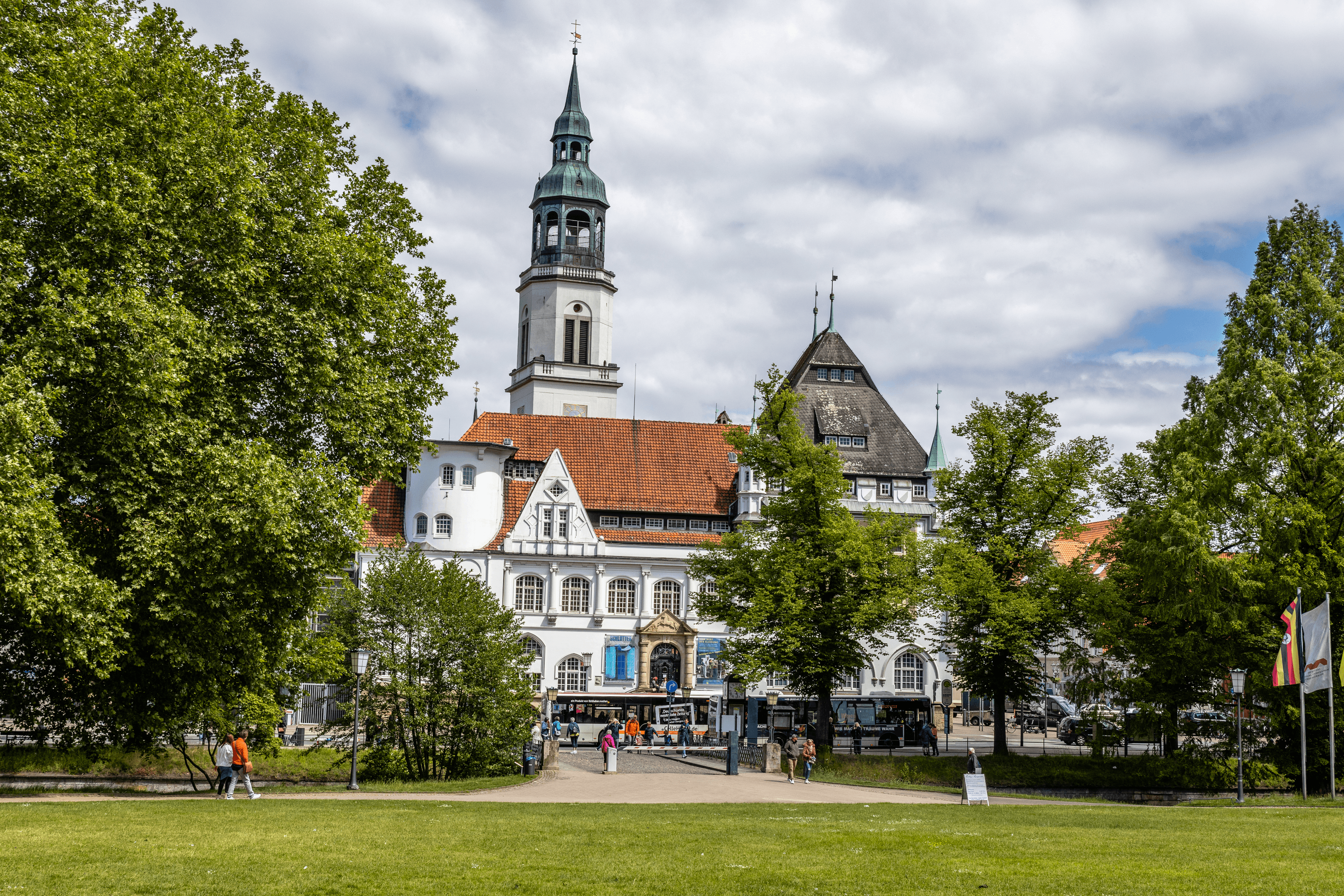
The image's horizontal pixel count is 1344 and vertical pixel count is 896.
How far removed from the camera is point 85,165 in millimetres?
20781

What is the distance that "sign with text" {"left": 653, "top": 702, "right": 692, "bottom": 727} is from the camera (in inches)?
2146

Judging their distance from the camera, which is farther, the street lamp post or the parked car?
the parked car

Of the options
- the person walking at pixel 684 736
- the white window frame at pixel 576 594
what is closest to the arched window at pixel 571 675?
the white window frame at pixel 576 594

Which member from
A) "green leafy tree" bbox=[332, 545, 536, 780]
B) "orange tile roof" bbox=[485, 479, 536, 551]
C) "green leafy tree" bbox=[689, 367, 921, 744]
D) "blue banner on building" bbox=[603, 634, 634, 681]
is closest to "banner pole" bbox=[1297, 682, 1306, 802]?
"green leafy tree" bbox=[689, 367, 921, 744]

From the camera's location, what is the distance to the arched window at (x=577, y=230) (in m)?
84.8

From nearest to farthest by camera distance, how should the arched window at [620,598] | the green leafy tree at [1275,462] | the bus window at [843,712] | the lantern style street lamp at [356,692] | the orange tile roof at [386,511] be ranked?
the lantern style street lamp at [356,692]
the green leafy tree at [1275,462]
the bus window at [843,712]
the orange tile roof at [386,511]
the arched window at [620,598]

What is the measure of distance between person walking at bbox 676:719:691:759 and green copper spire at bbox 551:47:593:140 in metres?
49.2

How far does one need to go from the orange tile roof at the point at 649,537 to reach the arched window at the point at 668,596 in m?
2.32

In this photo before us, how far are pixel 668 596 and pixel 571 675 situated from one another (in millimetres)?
6972

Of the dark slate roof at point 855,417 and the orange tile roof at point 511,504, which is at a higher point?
the dark slate roof at point 855,417

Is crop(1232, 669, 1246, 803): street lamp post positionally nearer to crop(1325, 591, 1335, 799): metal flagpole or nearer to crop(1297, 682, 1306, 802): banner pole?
crop(1297, 682, 1306, 802): banner pole

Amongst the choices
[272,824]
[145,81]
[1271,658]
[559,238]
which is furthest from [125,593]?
[559,238]

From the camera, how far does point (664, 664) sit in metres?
64.6

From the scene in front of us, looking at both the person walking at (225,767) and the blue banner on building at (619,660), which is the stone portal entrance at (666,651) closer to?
the blue banner on building at (619,660)
